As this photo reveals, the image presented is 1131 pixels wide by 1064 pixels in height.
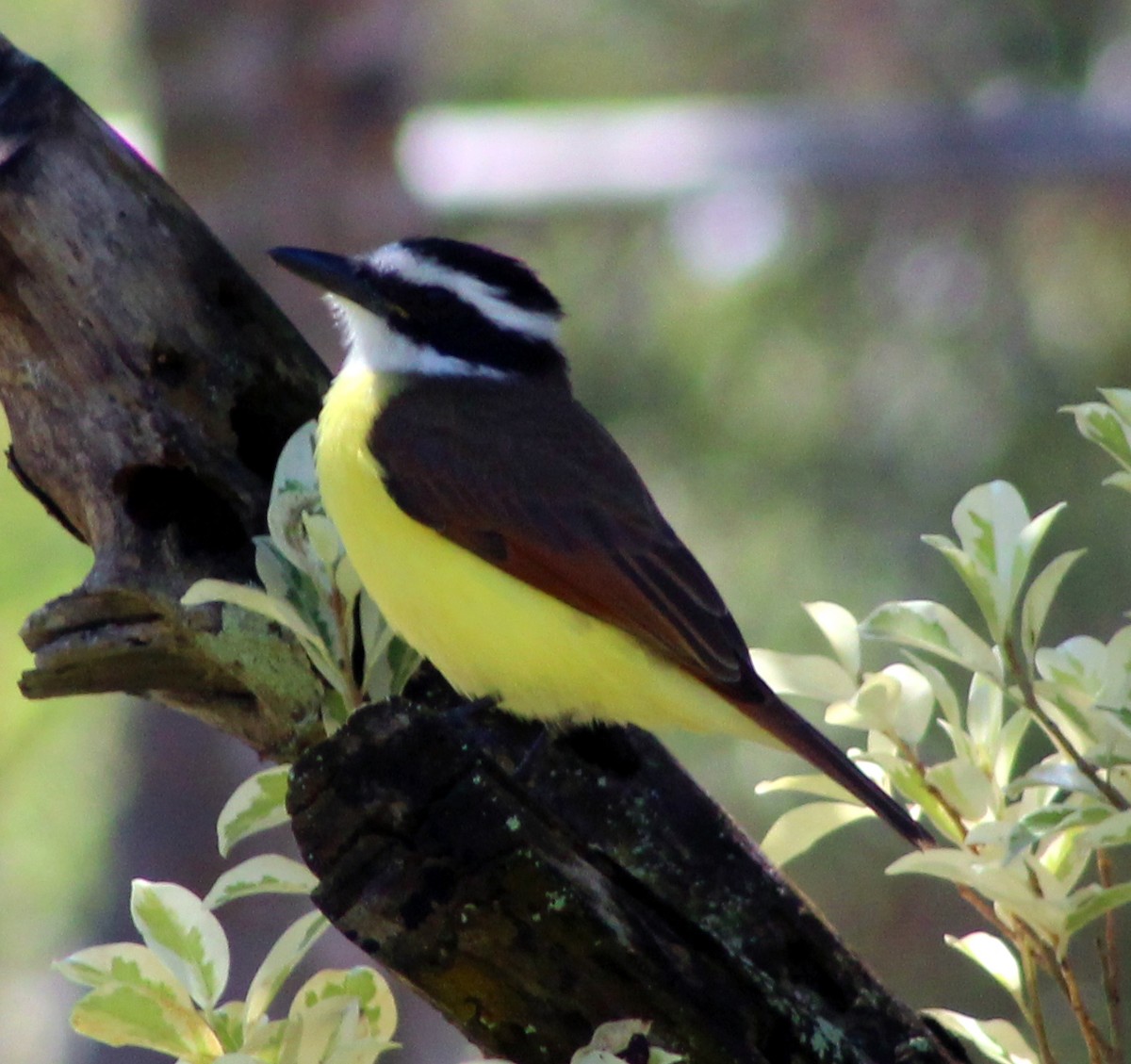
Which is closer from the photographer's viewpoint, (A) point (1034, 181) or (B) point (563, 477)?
(B) point (563, 477)

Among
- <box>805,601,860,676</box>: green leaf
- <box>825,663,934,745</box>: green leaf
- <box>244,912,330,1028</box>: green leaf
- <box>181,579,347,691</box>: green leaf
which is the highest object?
<box>181,579,347,691</box>: green leaf

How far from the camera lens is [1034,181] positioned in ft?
33.6

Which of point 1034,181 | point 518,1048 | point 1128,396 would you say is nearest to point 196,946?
point 518,1048

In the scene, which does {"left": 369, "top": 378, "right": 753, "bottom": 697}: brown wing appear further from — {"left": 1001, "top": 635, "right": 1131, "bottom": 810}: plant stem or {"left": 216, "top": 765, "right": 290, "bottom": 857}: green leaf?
{"left": 1001, "top": 635, "right": 1131, "bottom": 810}: plant stem

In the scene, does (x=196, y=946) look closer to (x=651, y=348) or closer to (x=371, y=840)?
(x=371, y=840)

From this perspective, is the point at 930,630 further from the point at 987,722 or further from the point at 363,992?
the point at 363,992

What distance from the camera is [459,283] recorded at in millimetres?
4484

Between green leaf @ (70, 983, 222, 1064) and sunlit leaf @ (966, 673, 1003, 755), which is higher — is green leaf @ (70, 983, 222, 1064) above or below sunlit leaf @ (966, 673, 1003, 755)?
below

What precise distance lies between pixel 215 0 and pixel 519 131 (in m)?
2.03

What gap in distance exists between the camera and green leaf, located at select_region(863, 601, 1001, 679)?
2768 millimetres

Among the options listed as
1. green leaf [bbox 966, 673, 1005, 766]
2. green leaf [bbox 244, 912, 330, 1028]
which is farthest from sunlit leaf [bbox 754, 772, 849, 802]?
green leaf [bbox 244, 912, 330, 1028]

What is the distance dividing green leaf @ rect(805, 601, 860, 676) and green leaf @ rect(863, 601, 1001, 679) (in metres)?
0.14

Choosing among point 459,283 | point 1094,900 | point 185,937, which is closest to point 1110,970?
point 1094,900

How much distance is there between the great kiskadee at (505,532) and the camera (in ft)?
12.5
